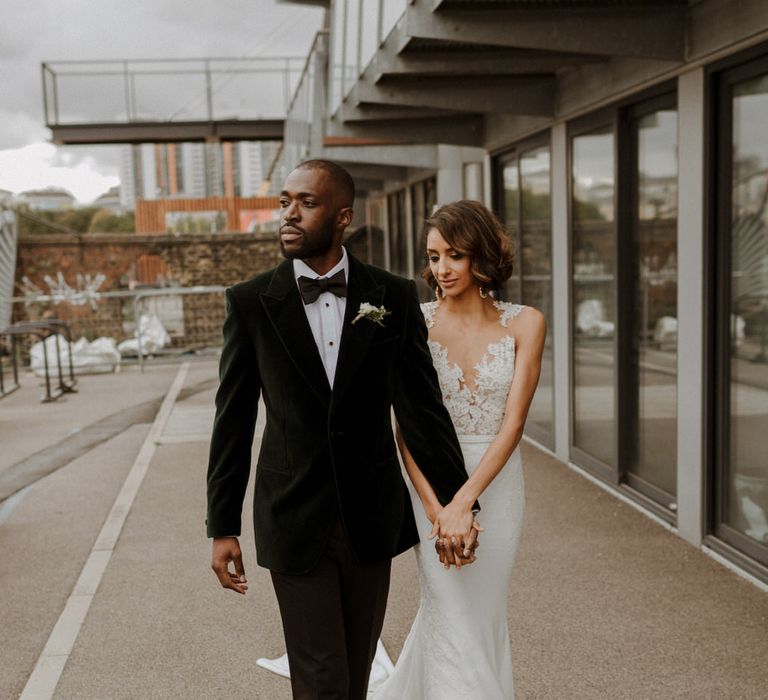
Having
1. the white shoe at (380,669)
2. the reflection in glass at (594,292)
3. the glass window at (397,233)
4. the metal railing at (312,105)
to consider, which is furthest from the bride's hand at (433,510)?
the glass window at (397,233)

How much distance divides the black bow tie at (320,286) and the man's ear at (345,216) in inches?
5.2

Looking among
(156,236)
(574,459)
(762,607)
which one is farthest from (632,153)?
(156,236)

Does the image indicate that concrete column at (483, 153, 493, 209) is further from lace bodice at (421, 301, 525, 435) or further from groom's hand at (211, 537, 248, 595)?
groom's hand at (211, 537, 248, 595)

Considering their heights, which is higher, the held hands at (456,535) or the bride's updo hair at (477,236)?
the bride's updo hair at (477,236)

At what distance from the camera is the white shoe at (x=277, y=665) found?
13.5ft

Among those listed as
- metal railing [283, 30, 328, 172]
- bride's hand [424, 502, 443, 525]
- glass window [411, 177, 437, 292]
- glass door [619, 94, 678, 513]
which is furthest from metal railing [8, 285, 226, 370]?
bride's hand [424, 502, 443, 525]

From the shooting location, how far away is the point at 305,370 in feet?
8.27

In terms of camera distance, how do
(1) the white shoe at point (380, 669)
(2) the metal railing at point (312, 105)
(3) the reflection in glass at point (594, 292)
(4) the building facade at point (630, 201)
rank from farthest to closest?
(2) the metal railing at point (312, 105) < (3) the reflection in glass at point (594, 292) < (4) the building facade at point (630, 201) < (1) the white shoe at point (380, 669)

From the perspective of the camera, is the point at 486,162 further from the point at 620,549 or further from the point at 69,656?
the point at 69,656

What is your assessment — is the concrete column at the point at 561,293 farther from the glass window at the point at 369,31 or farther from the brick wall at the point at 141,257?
the brick wall at the point at 141,257

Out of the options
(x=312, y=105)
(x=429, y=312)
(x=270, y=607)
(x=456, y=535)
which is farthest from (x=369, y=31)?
(x=456, y=535)

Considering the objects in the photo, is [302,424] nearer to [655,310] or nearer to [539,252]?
[655,310]

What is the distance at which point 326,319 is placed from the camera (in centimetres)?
262

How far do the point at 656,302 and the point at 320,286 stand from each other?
4186 mm
